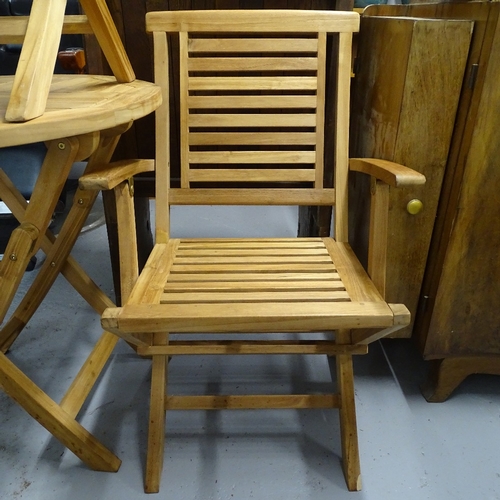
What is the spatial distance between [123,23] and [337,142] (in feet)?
2.36

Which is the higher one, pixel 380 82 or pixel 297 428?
pixel 380 82

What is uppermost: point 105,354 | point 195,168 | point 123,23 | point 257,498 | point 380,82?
point 123,23

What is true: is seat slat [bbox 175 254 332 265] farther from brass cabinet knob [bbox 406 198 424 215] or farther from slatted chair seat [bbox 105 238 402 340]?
brass cabinet knob [bbox 406 198 424 215]

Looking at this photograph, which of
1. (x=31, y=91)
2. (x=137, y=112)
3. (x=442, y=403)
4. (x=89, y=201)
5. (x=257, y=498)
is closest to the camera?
(x=31, y=91)

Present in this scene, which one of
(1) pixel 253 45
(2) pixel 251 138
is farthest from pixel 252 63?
(2) pixel 251 138

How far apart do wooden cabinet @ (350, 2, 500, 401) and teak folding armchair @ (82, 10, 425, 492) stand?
0.19 meters

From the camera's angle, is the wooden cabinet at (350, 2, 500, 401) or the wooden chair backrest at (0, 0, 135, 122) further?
the wooden cabinet at (350, 2, 500, 401)

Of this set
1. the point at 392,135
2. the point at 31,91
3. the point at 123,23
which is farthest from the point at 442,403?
the point at 123,23

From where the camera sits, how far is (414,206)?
1.11 meters

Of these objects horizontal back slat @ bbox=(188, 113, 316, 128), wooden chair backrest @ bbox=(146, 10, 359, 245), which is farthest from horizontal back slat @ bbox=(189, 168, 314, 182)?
horizontal back slat @ bbox=(188, 113, 316, 128)

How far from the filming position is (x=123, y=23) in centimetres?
133

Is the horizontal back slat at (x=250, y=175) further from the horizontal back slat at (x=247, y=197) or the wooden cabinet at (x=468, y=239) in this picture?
the wooden cabinet at (x=468, y=239)

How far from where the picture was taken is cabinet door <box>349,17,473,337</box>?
989mm

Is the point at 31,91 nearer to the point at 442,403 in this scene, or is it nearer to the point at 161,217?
the point at 161,217
